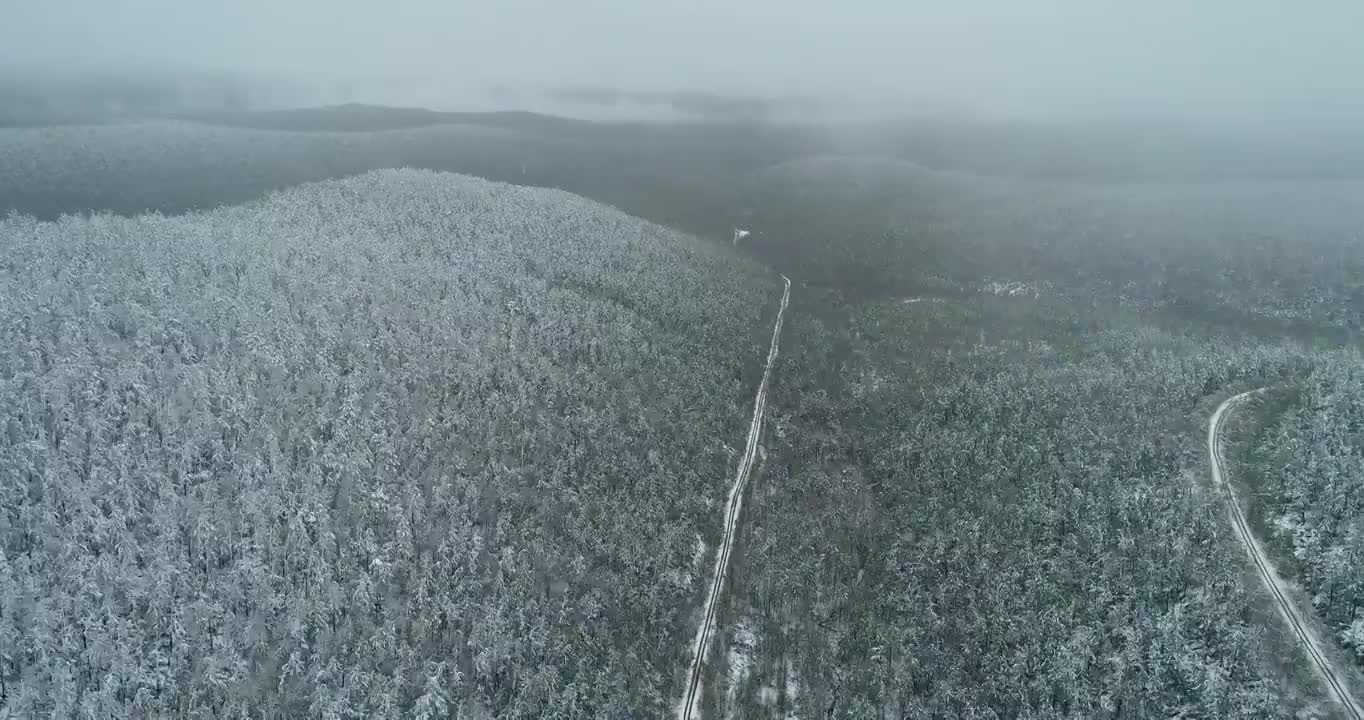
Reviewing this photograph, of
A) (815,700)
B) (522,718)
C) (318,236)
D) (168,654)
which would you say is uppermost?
(318,236)

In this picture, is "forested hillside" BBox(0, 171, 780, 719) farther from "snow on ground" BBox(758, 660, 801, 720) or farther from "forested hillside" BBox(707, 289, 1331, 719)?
"forested hillside" BBox(707, 289, 1331, 719)

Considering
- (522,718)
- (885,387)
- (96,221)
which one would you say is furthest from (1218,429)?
(96,221)

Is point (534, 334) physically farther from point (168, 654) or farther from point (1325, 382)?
point (1325, 382)

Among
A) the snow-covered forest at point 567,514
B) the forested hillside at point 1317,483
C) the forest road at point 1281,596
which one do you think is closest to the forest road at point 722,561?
the snow-covered forest at point 567,514

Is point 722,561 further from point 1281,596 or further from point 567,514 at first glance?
point 1281,596

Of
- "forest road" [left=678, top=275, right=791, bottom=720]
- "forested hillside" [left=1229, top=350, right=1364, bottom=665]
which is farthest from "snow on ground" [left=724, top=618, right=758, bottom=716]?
"forested hillside" [left=1229, top=350, right=1364, bottom=665]
